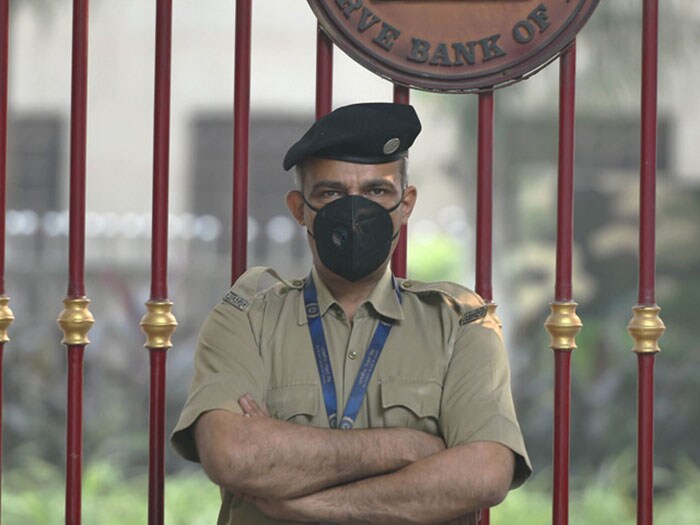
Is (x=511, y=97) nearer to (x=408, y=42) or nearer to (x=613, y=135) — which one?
(x=613, y=135)

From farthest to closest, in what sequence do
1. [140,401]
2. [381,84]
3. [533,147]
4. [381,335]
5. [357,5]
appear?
[381,84], [533,147], [140,401], [357,5], [381,335]

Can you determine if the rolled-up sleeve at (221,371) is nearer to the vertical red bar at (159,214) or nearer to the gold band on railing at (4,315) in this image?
the vertical red bar at (159,214)

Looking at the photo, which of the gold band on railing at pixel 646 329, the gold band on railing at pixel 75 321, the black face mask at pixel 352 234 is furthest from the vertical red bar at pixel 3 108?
the gold band on railing at pixel 646 329

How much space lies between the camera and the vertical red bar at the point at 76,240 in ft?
11.0

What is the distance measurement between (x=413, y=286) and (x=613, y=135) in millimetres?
10356

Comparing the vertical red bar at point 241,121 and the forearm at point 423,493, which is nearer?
the forearm at point 423,493

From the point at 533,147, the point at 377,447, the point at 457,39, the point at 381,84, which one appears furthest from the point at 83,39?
the point at 381,84

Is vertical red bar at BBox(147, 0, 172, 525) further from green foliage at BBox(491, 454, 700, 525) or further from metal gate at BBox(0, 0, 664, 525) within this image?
green foliage at BBox(491, 454, 700, 525)

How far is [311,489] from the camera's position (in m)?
2.90

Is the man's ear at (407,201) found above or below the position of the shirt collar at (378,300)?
above

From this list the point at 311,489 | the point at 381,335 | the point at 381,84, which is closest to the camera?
the point at 311,489

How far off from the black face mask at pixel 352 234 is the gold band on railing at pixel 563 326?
1.66 feet

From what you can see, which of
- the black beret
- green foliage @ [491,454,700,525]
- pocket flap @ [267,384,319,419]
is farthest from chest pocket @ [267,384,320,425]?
green foliage @ [491,454,700,525]

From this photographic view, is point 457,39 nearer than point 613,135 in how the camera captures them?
Yes
